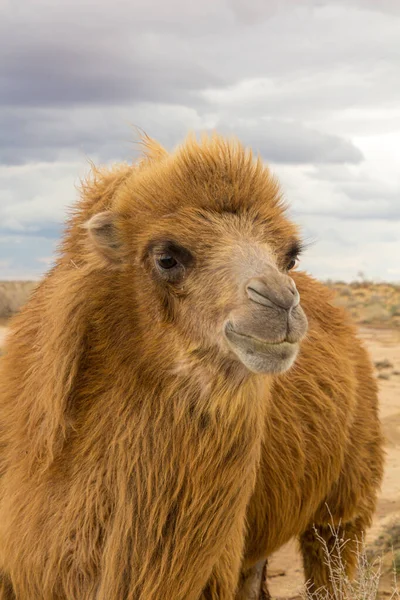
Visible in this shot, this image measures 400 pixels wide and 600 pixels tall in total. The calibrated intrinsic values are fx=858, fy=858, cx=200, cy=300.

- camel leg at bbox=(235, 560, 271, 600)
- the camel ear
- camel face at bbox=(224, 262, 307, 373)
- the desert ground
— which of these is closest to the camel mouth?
camel face at bbox=(224, 262, 307, 373)

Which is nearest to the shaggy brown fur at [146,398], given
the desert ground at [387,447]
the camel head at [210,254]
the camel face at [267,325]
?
the camel head at [210,254]

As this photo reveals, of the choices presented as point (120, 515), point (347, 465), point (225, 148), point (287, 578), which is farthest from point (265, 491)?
point (287, 578)

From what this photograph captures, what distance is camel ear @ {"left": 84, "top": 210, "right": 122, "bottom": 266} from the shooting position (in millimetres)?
4637

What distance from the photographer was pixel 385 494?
11953mm

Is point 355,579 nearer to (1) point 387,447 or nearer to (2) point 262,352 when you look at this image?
(2) point 262,352

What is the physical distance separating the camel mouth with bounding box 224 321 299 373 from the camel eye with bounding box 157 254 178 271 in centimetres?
57

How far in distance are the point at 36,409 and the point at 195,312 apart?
3.78ft

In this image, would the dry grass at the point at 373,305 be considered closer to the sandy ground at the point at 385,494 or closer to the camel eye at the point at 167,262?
the sandy ground at the point at 385,494

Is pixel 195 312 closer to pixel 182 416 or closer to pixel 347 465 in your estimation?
pixel 182 416

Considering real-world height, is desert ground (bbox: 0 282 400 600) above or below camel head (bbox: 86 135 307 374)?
below

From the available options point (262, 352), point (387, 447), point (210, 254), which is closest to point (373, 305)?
point (387, 447)

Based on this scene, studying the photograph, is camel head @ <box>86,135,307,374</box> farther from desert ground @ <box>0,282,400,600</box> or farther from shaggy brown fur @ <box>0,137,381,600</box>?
desert ground @ <box>0,282,400,600</box>

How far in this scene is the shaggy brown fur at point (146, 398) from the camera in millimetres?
4375

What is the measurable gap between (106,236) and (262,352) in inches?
47.6
